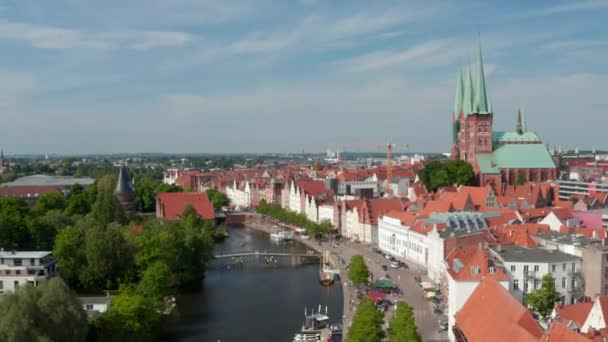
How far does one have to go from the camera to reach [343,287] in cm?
4872

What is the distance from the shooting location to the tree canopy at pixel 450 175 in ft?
292

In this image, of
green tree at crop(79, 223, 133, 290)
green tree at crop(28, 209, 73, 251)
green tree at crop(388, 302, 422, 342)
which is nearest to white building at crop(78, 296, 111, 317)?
green tree at crop(79, 223, 133, 290)

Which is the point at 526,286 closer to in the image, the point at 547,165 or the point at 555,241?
the point at 555,241

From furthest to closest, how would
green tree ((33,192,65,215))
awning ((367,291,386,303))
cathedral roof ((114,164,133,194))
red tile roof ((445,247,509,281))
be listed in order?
cathedral roof ((114,164,133,194))
green tree ((33,192,65,215))
awning ((367,291,386,303))
red tile roof ((445,247,509,281))

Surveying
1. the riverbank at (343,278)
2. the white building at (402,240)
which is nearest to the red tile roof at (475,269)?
the riverbank at (343,278)

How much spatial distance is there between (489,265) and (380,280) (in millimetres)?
12737

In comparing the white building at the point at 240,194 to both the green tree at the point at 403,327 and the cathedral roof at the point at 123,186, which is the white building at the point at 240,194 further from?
the green tree at the point at 403,327

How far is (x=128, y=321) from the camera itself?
31.2m

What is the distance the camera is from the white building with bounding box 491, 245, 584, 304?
1515 inches

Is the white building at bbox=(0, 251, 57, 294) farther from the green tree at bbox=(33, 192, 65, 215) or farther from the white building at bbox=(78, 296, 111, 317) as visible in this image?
the green tree at bbox=(33, 192, 65, 215)

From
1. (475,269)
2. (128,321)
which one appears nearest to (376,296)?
(475,269)

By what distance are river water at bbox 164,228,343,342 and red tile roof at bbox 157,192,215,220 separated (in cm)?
2153

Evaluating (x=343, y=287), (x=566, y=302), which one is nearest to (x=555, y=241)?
(x=566, y=302)

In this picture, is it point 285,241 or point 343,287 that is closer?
point 343,287
